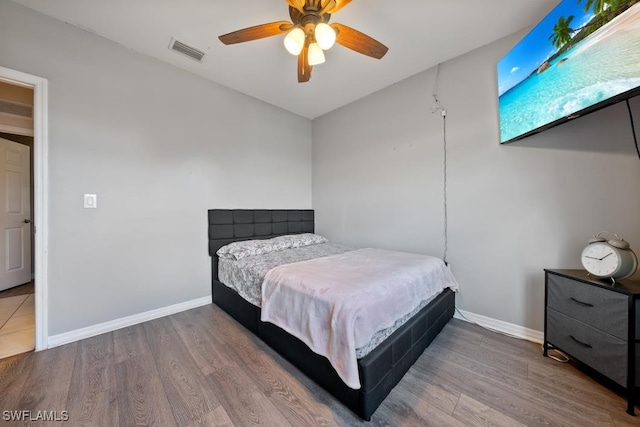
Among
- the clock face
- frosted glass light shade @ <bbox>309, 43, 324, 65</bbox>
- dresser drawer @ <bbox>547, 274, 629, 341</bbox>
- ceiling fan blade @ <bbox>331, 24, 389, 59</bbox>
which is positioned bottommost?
dresser drawer @ <bbox>547, 274, 629, 341</bbox>

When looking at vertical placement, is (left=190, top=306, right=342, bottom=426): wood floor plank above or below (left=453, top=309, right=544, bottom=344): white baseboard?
below

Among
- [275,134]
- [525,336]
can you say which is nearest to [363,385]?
[525,336]

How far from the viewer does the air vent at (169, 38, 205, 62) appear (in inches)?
86.8

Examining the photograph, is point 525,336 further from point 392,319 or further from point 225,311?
point 225,311

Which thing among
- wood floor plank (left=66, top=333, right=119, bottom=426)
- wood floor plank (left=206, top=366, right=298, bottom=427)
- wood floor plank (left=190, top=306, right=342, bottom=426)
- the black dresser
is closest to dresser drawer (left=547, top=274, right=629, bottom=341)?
the black dresser

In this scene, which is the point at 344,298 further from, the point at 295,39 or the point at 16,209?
the point at 16,209

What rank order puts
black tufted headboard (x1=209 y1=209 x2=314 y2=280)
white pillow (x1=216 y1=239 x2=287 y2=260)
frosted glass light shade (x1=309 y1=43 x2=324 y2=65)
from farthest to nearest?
black tufted headboard (x1=209 y1=209 x2=314 y2=280)
white pillow (x1=216 y1=239 x2=287 y2=260)
frosted glass light shade (x1=309 y1=43 x2=324 y2=65)

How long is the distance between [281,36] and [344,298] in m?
2.33

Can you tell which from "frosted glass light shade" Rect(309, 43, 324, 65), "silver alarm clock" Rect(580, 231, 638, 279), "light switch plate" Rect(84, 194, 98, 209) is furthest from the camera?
"light switch plate" Rect(84, 194, 98, 209)

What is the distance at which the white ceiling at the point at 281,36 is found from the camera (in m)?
1.80

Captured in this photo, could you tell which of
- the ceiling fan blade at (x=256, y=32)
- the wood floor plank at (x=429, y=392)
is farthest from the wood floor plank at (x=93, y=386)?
the ceiling fan blade at (x=256, y=32)

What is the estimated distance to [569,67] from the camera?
148 cm

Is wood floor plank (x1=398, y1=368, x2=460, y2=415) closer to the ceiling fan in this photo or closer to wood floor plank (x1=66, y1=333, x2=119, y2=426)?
wood floor plank (x1=66, y1=333, x2=119, y2=426)

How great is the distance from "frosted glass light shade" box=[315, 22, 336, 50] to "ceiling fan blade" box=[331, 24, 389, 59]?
0.12m
